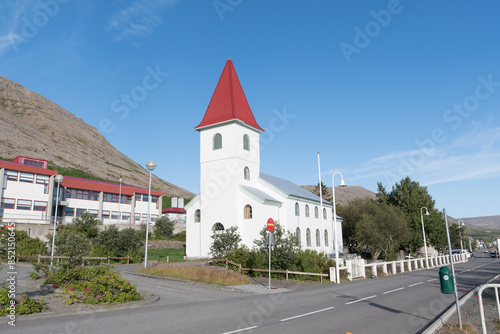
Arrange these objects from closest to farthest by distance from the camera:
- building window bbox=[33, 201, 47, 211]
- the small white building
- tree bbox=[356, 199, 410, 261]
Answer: tree bbox=[356, 199, 410, 261]
the small white building
building window bbox=[33, 201, 47, 211]

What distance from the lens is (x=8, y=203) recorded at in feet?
143

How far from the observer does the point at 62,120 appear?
195125mm

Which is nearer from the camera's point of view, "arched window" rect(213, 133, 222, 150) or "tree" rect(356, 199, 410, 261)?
"arched window" rect(213, 133, 222, 150)

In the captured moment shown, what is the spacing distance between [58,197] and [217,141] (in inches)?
1096

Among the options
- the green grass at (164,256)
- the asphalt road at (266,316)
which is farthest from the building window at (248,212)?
the asphalt road at (266,316)

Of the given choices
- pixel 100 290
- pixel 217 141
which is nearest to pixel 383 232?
pixel 217 141

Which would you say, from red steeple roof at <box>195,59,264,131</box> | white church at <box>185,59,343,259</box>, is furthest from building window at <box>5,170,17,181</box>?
red steeple roof at <box>195,59,264,131</box>


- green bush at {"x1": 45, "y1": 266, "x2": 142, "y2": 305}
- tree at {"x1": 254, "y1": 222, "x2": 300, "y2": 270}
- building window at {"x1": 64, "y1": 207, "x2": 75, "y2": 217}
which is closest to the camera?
green bush at {"x1": 45, "y1": 266, "x2": 142, "y2": 305}

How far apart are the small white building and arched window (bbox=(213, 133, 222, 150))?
877 inches

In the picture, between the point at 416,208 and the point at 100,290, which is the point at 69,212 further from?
the point at 416,208

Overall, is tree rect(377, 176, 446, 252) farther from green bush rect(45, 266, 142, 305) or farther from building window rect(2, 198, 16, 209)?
building window rect(2, 198, 16, 209)

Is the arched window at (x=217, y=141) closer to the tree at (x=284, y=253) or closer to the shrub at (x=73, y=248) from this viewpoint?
the tree at (x=284, y=253)

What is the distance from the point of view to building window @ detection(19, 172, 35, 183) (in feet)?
148

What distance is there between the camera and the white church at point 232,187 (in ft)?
112
